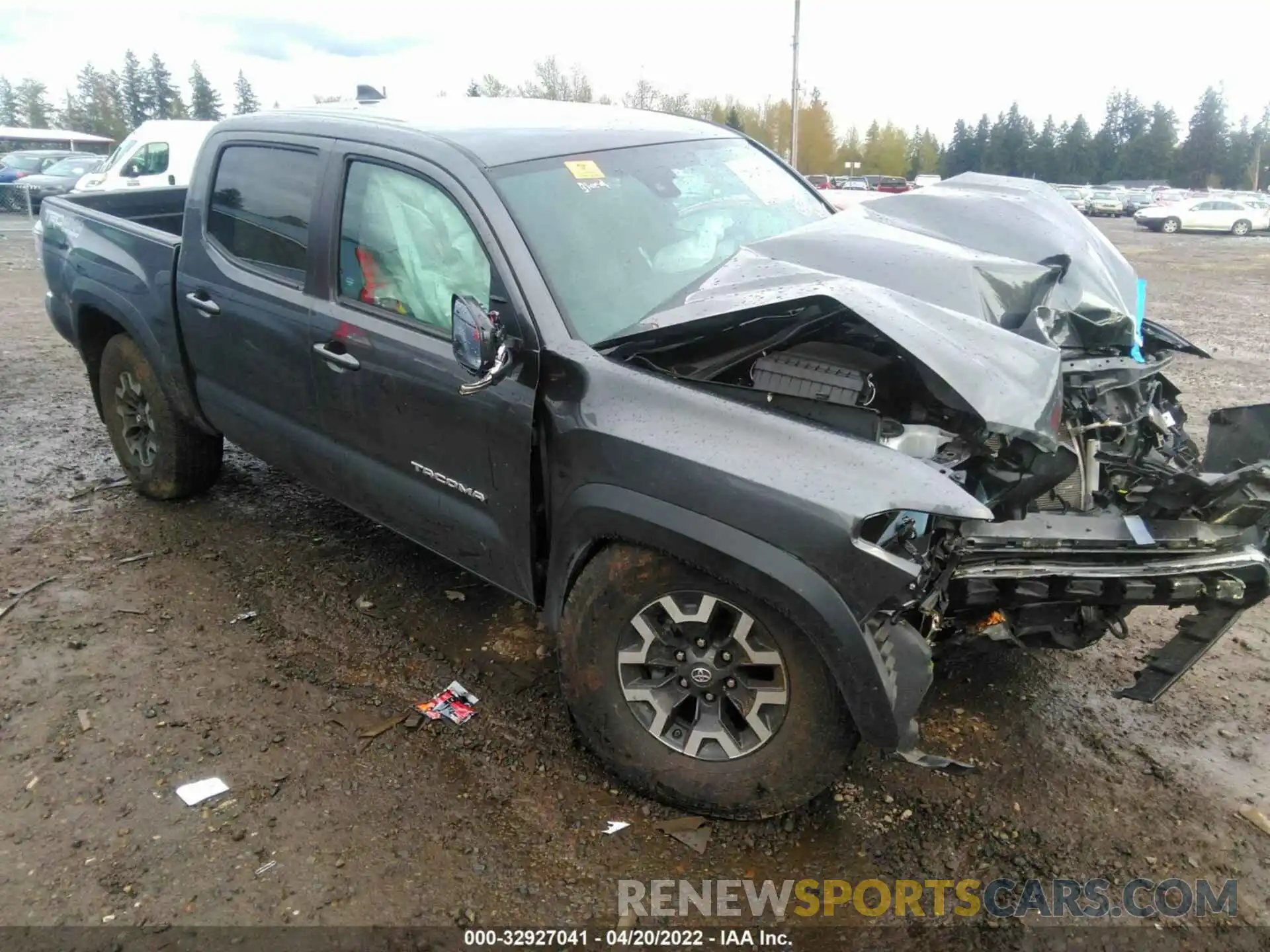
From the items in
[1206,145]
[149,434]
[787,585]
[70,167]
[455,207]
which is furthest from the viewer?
[1206,145]

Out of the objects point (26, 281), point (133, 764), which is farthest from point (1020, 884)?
point (26, 281)

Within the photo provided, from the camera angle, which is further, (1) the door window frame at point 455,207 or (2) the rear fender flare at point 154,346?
(2) the rear fender flare at point 154,346

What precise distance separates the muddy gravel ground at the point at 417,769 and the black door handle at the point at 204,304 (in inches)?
47.6

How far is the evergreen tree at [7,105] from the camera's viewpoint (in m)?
77.0

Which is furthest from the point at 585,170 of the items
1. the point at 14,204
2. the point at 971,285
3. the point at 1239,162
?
the point at 1239,162

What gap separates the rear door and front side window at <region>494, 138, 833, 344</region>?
1.03 m

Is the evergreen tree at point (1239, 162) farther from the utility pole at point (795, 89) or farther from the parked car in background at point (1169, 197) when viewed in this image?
the utility pole at point (795, 89)

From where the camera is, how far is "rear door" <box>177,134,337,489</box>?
3.43 m

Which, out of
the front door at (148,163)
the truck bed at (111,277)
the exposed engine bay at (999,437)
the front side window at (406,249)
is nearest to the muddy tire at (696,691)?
the exposed engine bay at (999,437)

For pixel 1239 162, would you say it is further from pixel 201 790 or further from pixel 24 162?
pixel 201 790

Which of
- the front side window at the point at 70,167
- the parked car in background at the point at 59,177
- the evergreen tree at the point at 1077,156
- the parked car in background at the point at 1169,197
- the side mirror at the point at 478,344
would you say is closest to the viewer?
the side mirror at the point at 478,344

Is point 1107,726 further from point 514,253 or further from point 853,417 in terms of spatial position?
point 514,253

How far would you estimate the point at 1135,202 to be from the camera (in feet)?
141

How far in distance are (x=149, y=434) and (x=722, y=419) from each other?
3764mm
